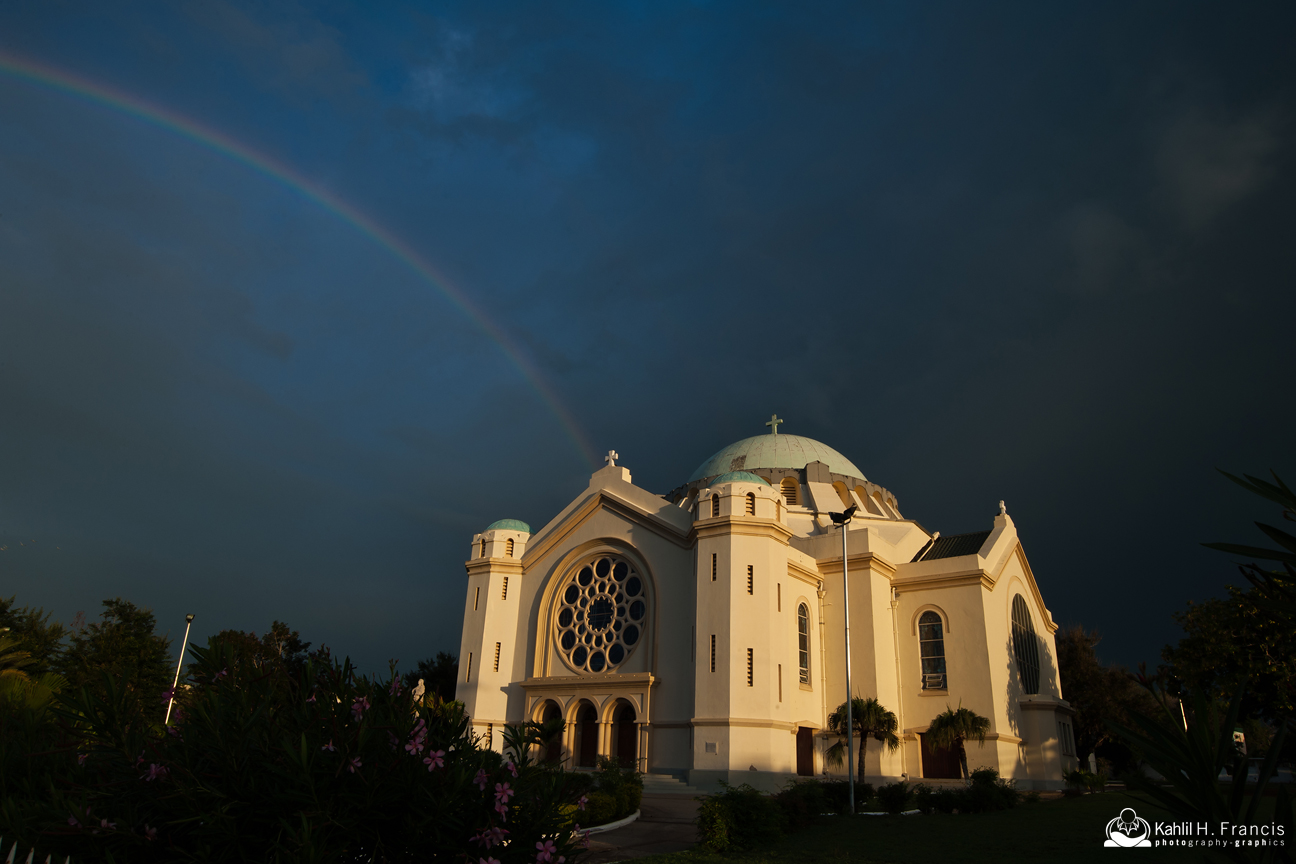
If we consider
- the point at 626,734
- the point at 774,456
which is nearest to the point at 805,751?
the point at 626,734

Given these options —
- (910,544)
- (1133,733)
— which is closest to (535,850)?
(1133,733)

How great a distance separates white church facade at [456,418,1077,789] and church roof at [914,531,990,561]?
0.55ft

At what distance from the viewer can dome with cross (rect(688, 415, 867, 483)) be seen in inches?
1727

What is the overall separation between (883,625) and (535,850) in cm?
3001

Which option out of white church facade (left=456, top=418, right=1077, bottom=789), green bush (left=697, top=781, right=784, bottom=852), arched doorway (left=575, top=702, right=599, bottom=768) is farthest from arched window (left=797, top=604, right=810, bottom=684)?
green bush (left=697, top=781, right=784, bottom=852)

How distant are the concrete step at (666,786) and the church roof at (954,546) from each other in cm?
1539

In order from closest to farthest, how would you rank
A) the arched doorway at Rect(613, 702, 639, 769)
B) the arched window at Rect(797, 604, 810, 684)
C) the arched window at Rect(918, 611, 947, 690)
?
the arched doorway at Rect(613, 702, 639, 769), the arched window at Rect(797, 604, 810, 684), the arched window at Rect(918, 611, 947, 690)

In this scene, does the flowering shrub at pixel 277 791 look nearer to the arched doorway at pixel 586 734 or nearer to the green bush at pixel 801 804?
the green bush at pixel 801 804

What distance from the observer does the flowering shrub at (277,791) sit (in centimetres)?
518

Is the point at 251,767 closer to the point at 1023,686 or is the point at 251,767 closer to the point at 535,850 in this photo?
the point at 535,850

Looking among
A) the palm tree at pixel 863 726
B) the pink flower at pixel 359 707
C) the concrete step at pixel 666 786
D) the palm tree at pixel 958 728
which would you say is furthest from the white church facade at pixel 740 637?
the pink flower at pixel 359 707

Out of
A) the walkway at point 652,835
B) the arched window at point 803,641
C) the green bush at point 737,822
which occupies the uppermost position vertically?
the arched window at point 803,641

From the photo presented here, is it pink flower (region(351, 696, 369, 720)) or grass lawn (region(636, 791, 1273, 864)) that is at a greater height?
pink flower (region(351, 696, 369, 720))

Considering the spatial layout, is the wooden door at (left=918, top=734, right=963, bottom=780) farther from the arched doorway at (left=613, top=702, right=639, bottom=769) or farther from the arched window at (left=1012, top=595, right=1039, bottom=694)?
the arched doorway at (left=613, top=702, right=639, bottom=769)
